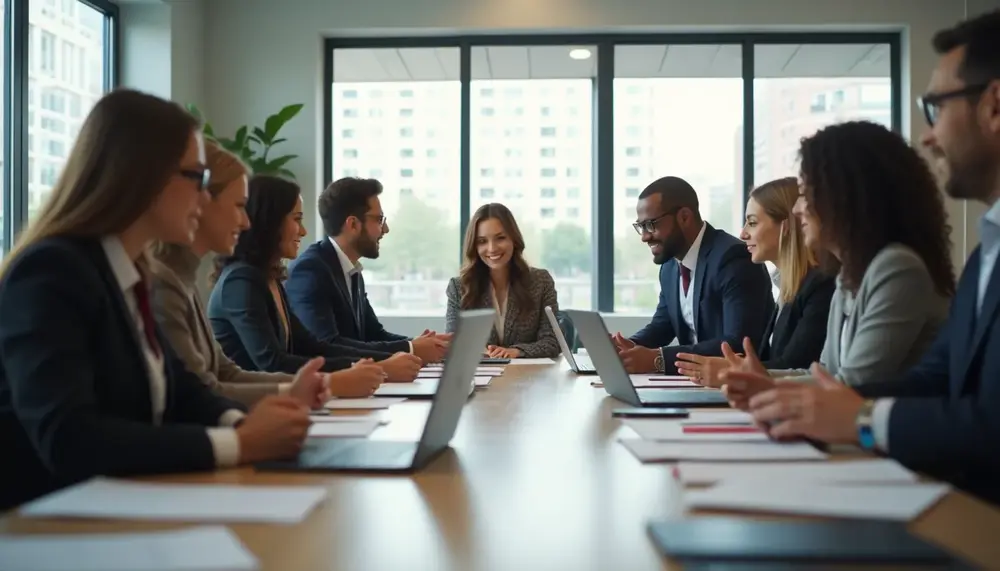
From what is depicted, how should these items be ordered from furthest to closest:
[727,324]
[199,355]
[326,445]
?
1. [727,324]
2. [199,355]
3. [326,445]

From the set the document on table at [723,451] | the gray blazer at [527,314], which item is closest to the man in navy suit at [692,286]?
the gray blazer at [527,314]

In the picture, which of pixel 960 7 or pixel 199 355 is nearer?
pixel 199 355

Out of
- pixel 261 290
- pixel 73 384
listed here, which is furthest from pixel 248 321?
pixel 73 384

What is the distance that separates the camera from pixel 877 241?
2.21 metres

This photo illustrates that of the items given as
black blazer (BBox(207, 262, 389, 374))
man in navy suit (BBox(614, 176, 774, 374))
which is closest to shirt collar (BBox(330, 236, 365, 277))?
black blazer (BBox(207, 262, 389, 374))

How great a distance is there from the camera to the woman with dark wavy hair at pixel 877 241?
6.79ft

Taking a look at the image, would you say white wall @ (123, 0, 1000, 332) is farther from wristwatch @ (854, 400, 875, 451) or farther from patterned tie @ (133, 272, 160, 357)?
wristwatch @ (854, 400, 875, 451)

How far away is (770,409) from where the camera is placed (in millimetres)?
1601

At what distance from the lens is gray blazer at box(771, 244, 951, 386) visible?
6.77 ft

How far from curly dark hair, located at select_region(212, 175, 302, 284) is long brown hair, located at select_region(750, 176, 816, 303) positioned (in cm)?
167

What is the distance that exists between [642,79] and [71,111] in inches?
146

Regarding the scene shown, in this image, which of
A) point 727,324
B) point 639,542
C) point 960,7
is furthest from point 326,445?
point 960,7

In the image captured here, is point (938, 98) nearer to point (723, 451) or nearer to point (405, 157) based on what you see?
point (723, 451)

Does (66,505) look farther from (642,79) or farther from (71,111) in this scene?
(642,79)
